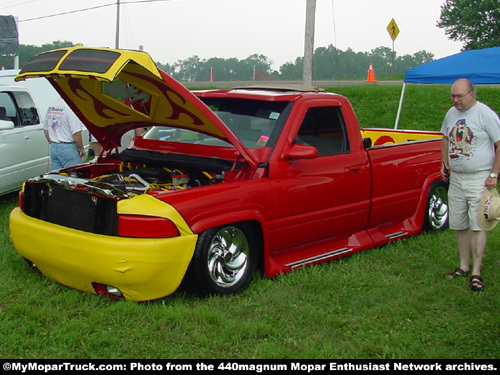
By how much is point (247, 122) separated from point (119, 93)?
114 centimetres

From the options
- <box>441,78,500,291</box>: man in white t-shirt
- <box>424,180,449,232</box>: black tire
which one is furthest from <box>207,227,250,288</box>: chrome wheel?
<box>424,180,449,232</box>: black tire

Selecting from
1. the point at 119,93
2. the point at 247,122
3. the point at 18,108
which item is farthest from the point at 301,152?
the point at 18,108

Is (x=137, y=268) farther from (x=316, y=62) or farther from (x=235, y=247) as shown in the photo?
(x=316, y=62)

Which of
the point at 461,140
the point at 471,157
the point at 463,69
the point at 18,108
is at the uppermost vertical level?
the point at 463,69

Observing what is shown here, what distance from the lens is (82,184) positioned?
4.70 m

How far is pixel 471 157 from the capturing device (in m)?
5.22

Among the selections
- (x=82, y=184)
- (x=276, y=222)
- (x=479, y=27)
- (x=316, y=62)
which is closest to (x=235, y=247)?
(x=276, y=222)

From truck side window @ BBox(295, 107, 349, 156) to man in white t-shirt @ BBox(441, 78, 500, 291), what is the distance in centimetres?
97

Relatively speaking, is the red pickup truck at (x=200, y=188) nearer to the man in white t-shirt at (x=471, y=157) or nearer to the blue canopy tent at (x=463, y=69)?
the man in white t-shirt at (x=471, y=157)

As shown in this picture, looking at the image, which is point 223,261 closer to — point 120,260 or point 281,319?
point 281,319

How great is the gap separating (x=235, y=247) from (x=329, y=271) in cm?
99

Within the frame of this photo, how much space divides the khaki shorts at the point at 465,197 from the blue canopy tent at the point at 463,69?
5.33 metres

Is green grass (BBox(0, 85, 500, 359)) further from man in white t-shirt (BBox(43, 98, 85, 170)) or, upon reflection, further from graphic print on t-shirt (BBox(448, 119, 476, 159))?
man in white t-shirt (BBox(43, 98, 85, 170))

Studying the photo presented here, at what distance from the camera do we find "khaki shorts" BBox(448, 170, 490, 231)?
207 inches
